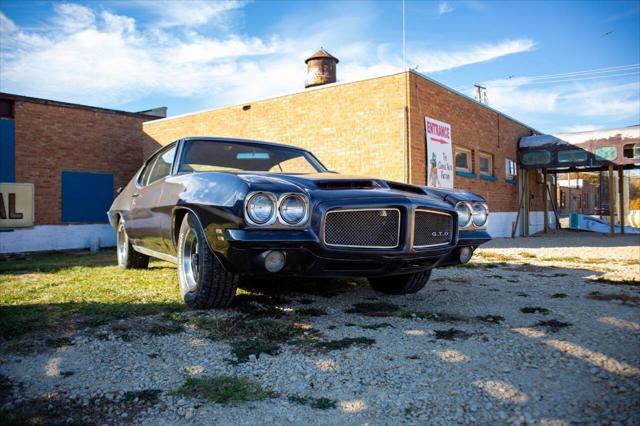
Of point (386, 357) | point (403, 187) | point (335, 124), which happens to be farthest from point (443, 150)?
point (386, 357)

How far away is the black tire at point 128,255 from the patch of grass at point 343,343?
386cm

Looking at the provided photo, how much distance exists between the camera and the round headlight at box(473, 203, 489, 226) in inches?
150

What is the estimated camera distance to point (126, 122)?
15.1 m

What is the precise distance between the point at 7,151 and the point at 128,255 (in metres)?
9.07

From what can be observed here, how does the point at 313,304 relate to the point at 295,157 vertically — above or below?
below

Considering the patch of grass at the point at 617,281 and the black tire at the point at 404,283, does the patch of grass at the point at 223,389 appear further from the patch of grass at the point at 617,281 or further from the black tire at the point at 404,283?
the patch of grass at the point at 617,281

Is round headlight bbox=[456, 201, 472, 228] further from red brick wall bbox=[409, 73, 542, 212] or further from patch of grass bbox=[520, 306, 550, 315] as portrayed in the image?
red brick wall bbox=[409, 73, 542, 212]

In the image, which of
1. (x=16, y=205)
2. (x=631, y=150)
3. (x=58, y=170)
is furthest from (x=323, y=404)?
(x=631, y=150)

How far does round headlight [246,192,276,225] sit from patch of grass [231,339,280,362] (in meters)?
0.70

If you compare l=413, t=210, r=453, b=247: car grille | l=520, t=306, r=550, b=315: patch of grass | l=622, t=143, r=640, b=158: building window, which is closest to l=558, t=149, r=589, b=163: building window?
l=622, t=143, r=640, b=158: building window

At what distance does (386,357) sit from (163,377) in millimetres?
1110

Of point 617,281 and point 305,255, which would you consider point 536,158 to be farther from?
point 305,255

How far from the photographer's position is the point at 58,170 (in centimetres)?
1307

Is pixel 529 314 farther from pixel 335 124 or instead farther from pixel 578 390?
pixel 335 124
